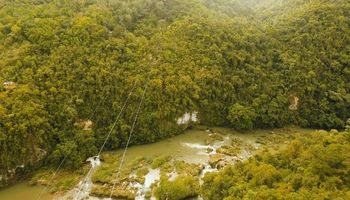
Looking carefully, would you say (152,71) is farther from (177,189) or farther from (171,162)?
(177,189)

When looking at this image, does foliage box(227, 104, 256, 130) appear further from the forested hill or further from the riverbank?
the riverbank

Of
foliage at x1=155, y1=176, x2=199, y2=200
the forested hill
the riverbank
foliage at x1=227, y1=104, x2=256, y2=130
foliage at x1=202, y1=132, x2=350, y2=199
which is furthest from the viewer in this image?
foliage at x1=227, y1=104, x2=256, y2=130

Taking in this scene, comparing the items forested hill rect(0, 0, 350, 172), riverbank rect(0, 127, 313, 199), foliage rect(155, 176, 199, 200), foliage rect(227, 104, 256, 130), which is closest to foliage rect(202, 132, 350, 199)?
foliage rect(155, 176, 199, 200)

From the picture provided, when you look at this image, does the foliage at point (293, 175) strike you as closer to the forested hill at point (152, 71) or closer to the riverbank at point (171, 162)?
the riverbank at point (171, 162)

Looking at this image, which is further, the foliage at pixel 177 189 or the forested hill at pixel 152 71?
the forested hill at pixel 152 71

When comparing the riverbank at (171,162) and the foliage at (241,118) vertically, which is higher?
the foliage at (241,118)

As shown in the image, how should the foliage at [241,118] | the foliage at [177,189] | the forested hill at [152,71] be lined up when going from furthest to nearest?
the foliage at [241,118] < the forested hill at [152,71] < the foliage at [177,189]

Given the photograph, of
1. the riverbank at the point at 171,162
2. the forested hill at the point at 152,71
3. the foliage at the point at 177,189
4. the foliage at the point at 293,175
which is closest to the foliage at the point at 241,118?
the forested hill at the point at 152,71

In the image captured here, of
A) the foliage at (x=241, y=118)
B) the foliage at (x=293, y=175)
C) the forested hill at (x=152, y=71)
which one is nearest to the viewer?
the foliage at (x=293, y=175)

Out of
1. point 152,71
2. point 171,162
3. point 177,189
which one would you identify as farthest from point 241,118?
point 177,189
